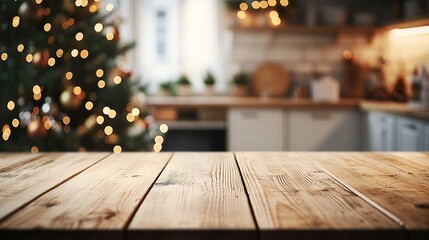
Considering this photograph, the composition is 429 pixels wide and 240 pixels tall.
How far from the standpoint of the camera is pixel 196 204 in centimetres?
91

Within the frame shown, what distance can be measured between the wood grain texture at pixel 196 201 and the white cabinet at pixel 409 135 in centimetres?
224

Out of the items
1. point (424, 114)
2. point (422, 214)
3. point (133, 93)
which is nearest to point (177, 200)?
point (422, 214)

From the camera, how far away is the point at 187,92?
517cm

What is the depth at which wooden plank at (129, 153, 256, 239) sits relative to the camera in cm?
75

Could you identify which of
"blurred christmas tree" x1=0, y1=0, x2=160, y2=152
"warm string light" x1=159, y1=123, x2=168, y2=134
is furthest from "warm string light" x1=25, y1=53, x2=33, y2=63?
"warm string light" x1=159, y1=123, x2=168, y2=134

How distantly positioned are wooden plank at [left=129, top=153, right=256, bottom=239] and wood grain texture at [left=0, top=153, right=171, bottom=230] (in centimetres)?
Answer: 3

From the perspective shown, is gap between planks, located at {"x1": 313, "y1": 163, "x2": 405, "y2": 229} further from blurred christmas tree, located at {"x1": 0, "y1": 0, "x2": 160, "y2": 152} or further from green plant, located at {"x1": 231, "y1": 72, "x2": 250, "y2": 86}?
green plant, located at {"x1": 231, "y1": 72, "x2": 250, "y2": 86}

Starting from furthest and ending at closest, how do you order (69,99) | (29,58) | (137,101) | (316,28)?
(316,28) → (137,101) → (69,99) → (29,58)

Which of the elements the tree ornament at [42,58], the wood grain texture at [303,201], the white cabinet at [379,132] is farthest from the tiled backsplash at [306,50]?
the wood grain texture at [303,201]

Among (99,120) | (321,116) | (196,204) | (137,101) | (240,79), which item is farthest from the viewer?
(240,79)

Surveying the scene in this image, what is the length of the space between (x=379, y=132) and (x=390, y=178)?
291 centimetres

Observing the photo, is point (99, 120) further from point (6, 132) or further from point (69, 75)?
point (6, 132)

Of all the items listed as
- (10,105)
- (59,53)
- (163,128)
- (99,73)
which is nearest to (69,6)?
(59,53)

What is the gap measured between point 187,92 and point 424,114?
2447 millimetres
